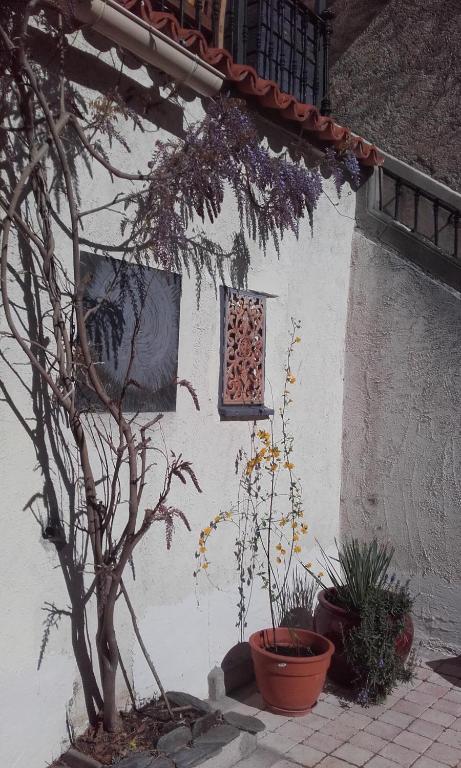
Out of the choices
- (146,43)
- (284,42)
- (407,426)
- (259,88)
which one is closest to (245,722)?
(407,426)

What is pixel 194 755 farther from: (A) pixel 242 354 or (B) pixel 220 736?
(A) pixel 242 354

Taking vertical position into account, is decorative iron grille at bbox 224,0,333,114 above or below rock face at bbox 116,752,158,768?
above

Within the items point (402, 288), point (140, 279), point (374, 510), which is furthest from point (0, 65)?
point (374, 510)

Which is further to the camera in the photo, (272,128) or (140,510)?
(272,128)

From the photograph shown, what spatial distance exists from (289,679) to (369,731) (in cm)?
51

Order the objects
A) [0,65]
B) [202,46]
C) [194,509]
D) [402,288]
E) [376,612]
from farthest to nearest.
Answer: [402,288], [376,612], [194,509], [202,46], [0,65]

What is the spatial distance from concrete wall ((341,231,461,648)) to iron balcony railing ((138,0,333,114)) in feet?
5.62

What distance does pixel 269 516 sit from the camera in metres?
4.08

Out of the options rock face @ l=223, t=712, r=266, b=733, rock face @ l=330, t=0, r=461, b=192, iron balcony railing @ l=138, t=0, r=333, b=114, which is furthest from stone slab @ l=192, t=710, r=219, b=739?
rock face @ l=330, t=0, r=461, b=192

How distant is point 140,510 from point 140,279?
3.91ft

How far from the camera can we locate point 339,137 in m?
4.43

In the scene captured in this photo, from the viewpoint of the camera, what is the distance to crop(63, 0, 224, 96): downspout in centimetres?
264

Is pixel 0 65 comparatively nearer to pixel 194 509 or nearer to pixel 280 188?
pixel 280 188

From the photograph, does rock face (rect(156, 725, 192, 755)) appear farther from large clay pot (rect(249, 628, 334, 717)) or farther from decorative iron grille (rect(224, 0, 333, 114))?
decorative iron grille (rect(224, 0, 333, 114))
